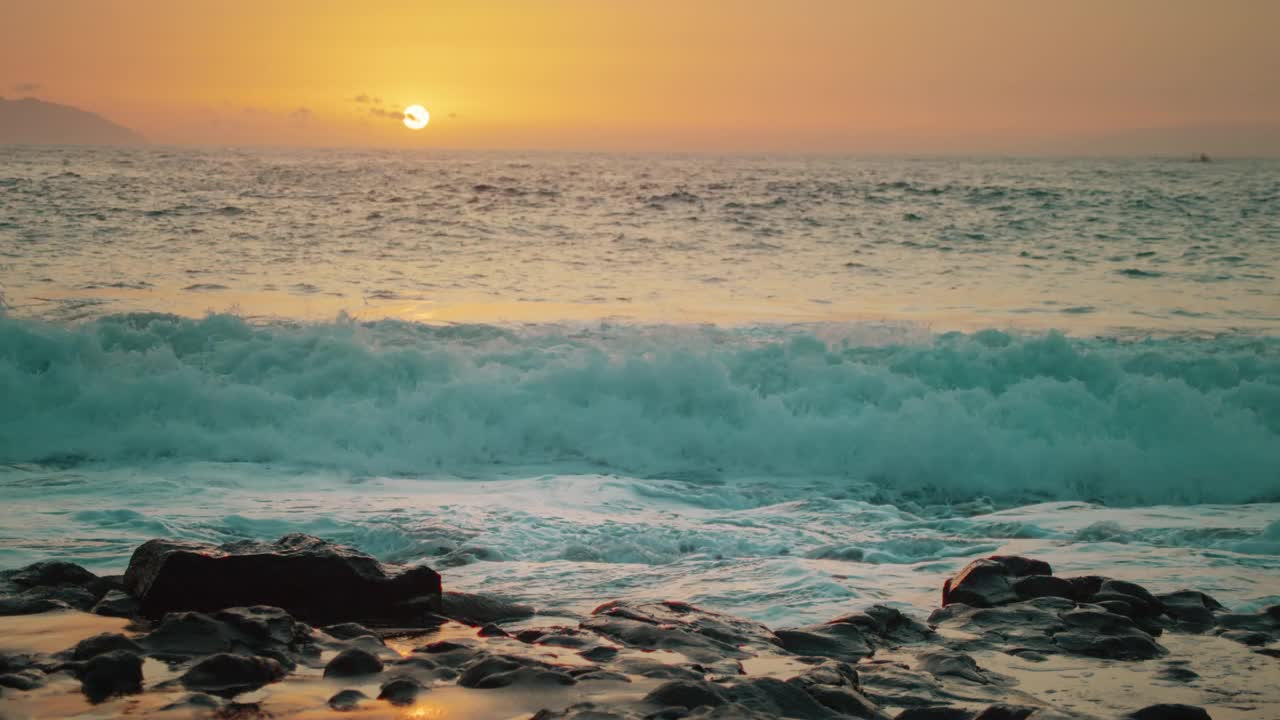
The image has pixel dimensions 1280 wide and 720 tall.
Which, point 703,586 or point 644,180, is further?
point 644,180

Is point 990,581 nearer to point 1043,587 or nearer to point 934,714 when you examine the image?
point 1043,587

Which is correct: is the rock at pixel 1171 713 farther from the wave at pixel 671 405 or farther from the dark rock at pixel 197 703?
the wave at pixel 671 405

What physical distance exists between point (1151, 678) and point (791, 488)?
5507 millimetres

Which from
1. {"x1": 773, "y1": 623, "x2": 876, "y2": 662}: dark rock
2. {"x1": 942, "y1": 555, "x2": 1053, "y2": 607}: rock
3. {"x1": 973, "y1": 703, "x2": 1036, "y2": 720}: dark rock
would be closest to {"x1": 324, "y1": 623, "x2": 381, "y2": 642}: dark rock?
{"x1": 773, "y1": 623, "x2": 876, "y2": 662}: dark rock

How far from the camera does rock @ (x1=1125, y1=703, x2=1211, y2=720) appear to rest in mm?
4039

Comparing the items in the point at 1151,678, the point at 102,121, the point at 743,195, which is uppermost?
the point at 102,121

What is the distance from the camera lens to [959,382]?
13.1m

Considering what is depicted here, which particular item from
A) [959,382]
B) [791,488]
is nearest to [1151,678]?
[791,488]

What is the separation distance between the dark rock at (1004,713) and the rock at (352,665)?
8.01ft

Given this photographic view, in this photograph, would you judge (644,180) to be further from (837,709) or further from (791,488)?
(837,709)

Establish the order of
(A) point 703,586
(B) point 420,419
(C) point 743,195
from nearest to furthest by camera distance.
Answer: (A) point 703,586 < (B) point 420,419 < (C) point 743,195

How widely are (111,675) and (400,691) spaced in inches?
44.3

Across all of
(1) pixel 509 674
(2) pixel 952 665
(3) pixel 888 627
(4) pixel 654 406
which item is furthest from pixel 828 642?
(4) pixel 654 406

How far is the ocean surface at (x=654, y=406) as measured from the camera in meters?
7.49
